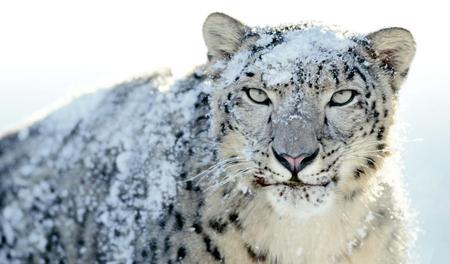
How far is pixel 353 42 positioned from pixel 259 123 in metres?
0.65

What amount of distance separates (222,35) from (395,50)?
0.87m

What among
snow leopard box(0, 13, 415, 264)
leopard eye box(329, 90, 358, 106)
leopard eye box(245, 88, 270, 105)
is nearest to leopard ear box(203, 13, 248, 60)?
snow leopard box(0, 13, 415, 264)

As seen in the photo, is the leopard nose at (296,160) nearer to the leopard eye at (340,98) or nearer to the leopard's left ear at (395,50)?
the leopard eye at (340,98)

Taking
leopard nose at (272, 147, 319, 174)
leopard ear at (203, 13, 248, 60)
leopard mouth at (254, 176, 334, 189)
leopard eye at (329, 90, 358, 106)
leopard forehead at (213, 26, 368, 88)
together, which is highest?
leopard ear at (203, 13, 248, 60)

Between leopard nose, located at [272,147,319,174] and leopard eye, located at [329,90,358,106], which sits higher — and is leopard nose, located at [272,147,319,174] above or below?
below

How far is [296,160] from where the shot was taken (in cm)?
414

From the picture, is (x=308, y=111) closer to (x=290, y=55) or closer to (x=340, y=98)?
(x=340, y=98)

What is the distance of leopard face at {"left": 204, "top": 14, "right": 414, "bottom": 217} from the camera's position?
4.29 metres

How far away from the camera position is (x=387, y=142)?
4555mm

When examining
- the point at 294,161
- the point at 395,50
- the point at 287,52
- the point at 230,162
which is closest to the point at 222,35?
the point at 287,52

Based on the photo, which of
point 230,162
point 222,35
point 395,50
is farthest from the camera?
point 222,35

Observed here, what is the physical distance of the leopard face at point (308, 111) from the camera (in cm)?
429

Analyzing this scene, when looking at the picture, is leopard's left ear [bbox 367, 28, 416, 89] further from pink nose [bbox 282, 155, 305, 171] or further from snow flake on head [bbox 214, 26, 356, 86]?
pink nose [bbox 282, 155, 305, 171]

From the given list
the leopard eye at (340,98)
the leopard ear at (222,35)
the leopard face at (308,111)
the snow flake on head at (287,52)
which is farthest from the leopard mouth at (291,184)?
the leopard ear at (222,35)
